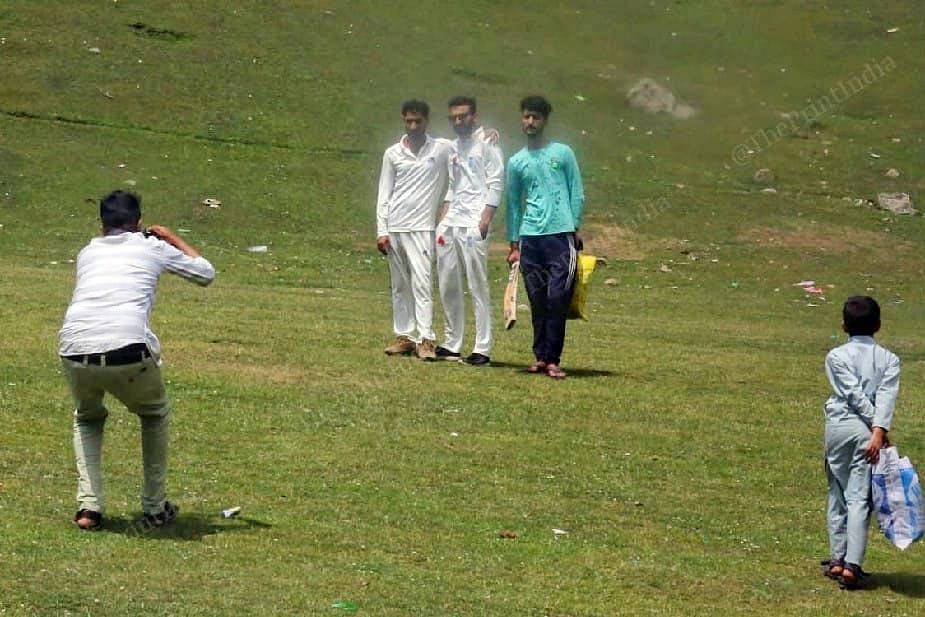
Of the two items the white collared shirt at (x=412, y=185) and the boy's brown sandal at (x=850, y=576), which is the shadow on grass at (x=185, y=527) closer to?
the boy's brown sandal at (x=850, y=576)

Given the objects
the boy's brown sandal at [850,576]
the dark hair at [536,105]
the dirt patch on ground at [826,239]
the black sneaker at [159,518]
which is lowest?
the boy's brown sandal at [850,576]

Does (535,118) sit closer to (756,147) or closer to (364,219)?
(364,219)

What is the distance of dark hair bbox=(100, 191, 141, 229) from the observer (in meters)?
7.95

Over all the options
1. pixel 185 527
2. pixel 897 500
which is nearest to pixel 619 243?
pixel 897 500

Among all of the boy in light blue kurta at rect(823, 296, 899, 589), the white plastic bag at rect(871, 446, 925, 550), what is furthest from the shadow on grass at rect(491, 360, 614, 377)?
the white plastic bag at rect(871, 446, 925, 550)

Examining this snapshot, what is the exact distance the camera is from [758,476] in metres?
10.6

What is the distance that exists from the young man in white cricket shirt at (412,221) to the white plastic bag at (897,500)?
6045mm

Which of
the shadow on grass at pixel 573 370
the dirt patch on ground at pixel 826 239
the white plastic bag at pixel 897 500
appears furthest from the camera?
the dirt patch on ground at pixel 826 239

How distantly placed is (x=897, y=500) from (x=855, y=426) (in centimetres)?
40

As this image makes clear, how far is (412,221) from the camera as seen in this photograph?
45.2 feet

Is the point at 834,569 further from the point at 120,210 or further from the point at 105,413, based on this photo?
the point at 120,210

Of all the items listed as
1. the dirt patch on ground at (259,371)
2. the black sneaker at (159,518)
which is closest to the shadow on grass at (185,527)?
the black sneaker at (159,518)

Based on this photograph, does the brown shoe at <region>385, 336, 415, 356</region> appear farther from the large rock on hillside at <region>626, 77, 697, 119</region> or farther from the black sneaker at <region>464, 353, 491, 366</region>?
the large rock on hillside at <region>626, 77, 697, 119</region>

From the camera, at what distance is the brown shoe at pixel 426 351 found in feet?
45.1
